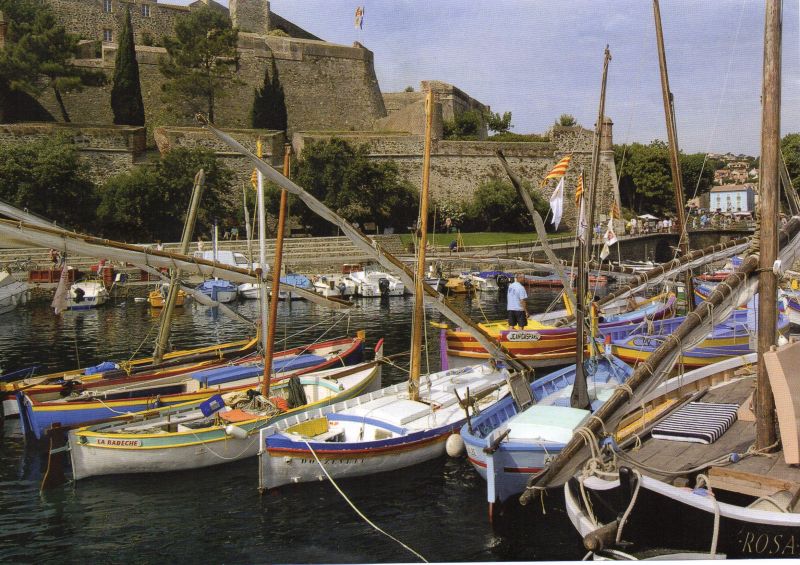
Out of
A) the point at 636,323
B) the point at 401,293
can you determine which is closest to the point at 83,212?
the point at 401,293

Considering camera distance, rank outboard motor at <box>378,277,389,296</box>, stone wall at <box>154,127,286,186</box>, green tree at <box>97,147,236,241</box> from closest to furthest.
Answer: outboard motor at <box>378,277,389,296</box> < green tree at <box>97,147,236,241</box> < stone wall at <box>154,127,286,186</box>

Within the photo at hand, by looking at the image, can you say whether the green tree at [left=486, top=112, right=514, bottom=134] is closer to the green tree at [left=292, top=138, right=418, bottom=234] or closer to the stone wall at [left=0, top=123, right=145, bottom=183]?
the green tree at [left=292, top=138, right=418, bottom=234]

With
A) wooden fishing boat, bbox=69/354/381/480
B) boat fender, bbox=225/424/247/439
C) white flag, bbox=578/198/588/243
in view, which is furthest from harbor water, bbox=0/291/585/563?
white flag, bbox=578/198/588/243

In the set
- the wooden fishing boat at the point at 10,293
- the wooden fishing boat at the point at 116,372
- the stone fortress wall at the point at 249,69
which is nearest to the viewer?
the wooden fishing boat at the point at 116,372

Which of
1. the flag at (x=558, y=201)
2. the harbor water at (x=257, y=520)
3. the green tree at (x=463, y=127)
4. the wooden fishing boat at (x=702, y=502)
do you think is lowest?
the harbor water at (x=257, y=520)

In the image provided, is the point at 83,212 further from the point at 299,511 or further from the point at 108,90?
the point at 299,511

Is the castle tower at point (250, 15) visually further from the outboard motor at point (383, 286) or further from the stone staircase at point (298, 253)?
the outboard motor at point (383, 286)

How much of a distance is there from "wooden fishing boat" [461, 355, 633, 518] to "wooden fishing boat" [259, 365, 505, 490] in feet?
1.30

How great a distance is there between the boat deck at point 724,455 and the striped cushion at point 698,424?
0.19 ft

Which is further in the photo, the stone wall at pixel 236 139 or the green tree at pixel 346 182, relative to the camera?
the stone wall at pixel 236 139

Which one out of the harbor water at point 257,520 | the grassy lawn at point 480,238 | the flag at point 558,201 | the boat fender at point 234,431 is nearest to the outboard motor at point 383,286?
the grassy lawn at point 480,238

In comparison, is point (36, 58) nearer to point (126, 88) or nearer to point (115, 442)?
point (126, 88)

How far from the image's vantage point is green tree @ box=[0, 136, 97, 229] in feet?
116

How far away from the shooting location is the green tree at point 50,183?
35500 mm
